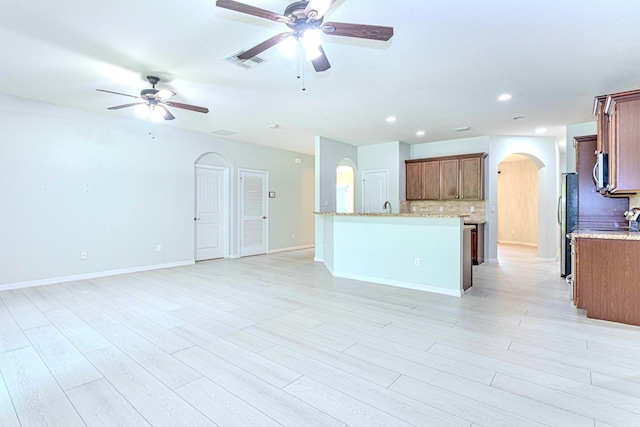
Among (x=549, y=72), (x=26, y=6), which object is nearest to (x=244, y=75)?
(x=26, y=6)

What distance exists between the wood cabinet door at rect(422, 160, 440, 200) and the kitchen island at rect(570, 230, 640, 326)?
3945mm

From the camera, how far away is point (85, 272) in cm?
521

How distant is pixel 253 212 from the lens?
7824 mm

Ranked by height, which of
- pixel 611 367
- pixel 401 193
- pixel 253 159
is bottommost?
pixel 611 367

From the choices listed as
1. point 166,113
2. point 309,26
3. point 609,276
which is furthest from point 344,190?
point 309,26

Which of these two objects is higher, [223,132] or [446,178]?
[223,132]

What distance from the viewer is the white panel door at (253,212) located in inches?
298

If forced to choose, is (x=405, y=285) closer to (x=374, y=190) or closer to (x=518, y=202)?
(x=374, y=190)

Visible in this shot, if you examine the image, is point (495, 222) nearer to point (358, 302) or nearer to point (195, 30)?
point (358, 302)

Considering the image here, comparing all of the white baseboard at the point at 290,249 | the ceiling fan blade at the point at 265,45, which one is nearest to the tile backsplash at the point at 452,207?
the white baseboard at the point at 290,249

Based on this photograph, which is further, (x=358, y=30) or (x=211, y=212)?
(x=211, y=212)

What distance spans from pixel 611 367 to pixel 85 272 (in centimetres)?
659

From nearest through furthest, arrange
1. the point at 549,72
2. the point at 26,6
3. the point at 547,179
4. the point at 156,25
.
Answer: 1. the point at 26,6
2. the point at 156,25
3. the point at 549,72
4. the point at 547,179

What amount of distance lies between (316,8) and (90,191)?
5024mm
